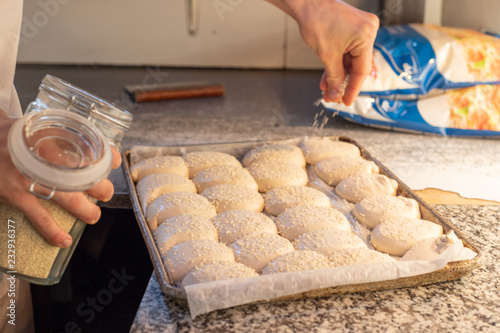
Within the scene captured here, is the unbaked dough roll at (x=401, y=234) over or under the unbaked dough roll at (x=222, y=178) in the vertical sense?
over

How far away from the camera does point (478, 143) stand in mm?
1646

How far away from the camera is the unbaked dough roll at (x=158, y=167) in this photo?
121 centimetres

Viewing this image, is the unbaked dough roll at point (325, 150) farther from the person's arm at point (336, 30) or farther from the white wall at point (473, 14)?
the white wall at point (473, 14)

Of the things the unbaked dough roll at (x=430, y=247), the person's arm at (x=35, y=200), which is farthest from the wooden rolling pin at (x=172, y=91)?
the unbaked dough roll at (x=430, y=247)

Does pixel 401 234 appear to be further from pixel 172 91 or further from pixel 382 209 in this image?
pixel 172 91

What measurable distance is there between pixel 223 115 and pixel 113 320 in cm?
Answer: 86

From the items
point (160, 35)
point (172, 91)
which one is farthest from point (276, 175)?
point (160, 35)

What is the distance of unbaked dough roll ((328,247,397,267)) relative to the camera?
83 cm

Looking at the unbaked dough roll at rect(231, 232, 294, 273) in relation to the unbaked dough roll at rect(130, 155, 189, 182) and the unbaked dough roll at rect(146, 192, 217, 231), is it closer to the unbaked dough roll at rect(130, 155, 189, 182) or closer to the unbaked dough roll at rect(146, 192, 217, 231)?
the unbaked dough roll at rect(146, 192, 217, 231)

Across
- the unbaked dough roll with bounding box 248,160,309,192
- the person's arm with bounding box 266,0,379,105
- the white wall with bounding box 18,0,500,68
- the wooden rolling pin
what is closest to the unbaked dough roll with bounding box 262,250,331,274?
the unbaked dough roll with bounding box 248,160,309,192

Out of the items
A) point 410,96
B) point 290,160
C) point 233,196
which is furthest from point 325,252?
point 410,96

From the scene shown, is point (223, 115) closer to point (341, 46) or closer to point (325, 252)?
point (341, 46)

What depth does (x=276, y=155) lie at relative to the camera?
130cm

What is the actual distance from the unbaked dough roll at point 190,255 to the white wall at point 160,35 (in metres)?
1.96
